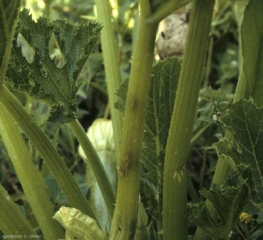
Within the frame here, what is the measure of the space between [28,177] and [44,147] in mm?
183

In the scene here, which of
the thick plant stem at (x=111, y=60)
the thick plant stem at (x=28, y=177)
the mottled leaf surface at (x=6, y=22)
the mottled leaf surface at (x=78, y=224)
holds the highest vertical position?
the thick plant stem at (x=111, y=60)

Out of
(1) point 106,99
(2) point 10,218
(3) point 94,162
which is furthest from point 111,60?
(1) point 106,99

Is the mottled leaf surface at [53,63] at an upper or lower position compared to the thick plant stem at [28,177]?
upper

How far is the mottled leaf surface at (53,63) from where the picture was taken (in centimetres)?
91

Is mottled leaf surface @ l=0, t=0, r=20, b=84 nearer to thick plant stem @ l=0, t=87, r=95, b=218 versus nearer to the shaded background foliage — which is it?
thick plant stem @ l=0, t=87, r=95, b=218

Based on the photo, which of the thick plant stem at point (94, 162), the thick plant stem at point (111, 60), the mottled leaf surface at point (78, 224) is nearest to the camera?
the mottled leaf surface at point (78, 224)

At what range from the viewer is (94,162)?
1.01m

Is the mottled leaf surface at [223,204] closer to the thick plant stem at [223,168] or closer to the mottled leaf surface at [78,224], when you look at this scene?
the thick plant stem at [223,168]

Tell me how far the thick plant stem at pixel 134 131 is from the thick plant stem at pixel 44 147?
0.15m

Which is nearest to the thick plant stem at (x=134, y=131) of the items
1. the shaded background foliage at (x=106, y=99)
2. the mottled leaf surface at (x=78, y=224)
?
the mottled leaf surface at (x=78, y=224)

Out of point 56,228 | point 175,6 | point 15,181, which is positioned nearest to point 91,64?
point 15,181

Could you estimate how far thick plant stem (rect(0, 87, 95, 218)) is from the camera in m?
0.84

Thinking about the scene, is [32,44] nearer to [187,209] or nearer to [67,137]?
[187,209]

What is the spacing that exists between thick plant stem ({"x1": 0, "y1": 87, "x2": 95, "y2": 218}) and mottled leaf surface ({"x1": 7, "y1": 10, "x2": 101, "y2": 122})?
48 millimetres
